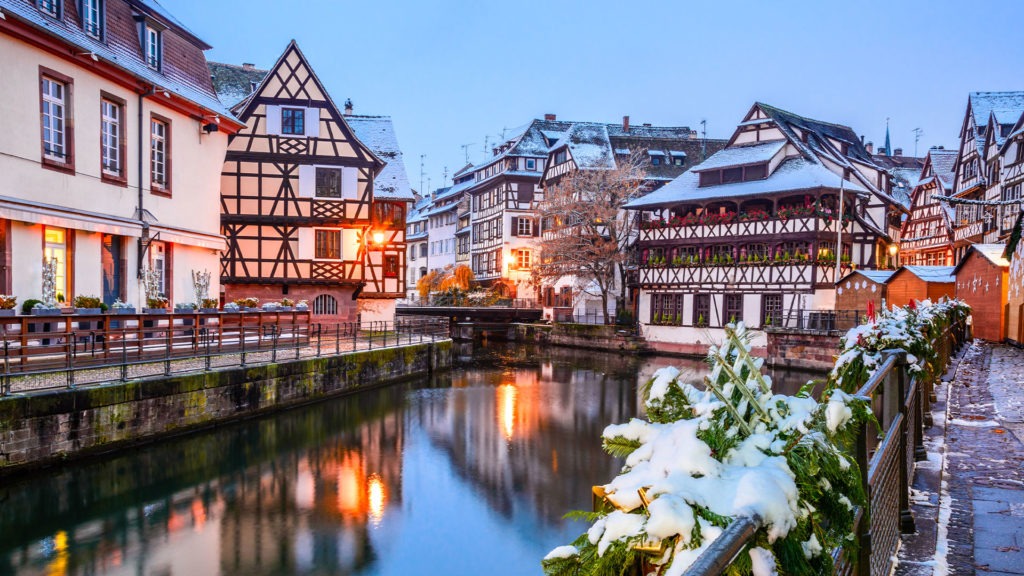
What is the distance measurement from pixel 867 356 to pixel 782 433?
11.9 feet

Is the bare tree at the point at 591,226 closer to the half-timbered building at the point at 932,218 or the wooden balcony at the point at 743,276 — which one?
the wooden balcony at the point at 743,276

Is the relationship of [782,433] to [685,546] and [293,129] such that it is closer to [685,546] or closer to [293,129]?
[685,546]

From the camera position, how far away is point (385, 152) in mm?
34719

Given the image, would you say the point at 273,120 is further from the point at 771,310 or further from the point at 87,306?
the point at 771,310

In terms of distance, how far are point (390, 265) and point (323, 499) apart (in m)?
20.2

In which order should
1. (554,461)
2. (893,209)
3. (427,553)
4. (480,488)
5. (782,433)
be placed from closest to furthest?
(782,433)
(427,553)
(480,488)
(554,461)
(893,209)

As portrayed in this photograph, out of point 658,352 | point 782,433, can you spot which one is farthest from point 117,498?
point 658,352

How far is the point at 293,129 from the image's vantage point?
2992 cm

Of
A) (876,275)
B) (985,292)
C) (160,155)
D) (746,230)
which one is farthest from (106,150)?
(746,230)

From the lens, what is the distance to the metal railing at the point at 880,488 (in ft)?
4.87

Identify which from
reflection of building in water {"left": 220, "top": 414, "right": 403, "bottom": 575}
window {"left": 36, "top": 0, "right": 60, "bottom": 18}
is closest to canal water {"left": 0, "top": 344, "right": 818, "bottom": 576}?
reflection of building in water {"left": 220, "top": 414, "right": 403, "bottom": 575}

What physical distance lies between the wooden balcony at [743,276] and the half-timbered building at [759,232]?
5 centimetres

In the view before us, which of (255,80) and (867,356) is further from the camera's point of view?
(255,80)

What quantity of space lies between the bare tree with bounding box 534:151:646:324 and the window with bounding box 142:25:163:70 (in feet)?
78.6
